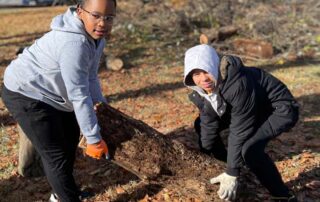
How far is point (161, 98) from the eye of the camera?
698 cm

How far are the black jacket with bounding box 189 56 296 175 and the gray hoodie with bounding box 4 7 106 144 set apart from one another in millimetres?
918

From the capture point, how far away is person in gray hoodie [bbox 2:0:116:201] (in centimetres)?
262

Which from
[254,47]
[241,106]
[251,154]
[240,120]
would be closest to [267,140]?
[251,154]

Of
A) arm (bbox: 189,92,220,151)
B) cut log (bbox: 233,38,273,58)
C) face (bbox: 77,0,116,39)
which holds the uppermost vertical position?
face (bbox: 77,0,116,39)

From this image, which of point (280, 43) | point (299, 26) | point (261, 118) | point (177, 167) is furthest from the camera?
point (299, 26)

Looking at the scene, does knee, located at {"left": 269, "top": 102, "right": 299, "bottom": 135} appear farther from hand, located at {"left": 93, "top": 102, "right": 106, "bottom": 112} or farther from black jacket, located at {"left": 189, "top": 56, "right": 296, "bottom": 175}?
hand, located at {"left": 93, "top": 102, "right": 106, "bottom": 112}

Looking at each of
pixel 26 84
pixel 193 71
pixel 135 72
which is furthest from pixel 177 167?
pixel 135 72

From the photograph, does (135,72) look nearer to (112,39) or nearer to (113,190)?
(112,39)

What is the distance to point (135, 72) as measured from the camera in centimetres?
851

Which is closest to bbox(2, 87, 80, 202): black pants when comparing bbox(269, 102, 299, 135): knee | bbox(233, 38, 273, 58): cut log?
bbox(269, 102, 299, 135): knee

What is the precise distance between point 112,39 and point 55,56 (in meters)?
8.43

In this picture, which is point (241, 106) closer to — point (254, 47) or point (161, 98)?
point (161, 98)

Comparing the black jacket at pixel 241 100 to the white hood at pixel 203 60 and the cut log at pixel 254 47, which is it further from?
the cut log at pixel 254 47

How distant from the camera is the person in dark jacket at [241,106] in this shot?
2912 millimetres
